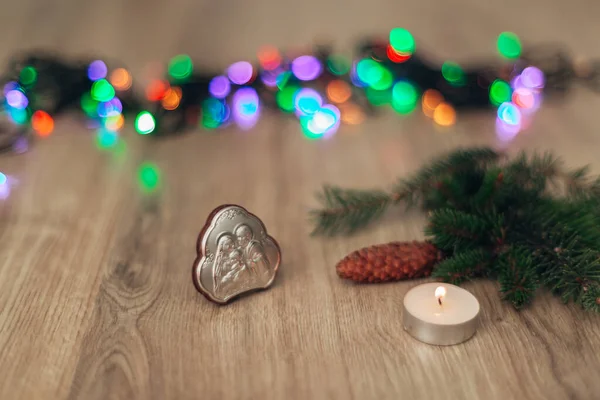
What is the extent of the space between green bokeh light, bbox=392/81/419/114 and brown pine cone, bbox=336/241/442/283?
630 millimetres

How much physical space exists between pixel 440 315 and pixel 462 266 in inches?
4.1

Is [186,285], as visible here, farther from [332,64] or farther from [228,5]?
[228,5]

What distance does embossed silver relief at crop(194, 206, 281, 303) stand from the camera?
84 centimetres

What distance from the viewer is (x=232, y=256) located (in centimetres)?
85

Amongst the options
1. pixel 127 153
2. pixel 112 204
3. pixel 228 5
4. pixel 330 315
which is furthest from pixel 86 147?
pixel 228 5

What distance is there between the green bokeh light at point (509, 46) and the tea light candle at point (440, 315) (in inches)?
40.7

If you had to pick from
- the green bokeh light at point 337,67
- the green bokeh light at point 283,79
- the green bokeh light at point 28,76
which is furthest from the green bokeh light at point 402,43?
the green bokeh light at point 28,76

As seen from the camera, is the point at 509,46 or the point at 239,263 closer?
the point at 239,263

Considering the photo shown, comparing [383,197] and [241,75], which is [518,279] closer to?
[383,197]

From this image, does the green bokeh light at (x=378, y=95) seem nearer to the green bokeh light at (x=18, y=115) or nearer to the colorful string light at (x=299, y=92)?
the colorful string light at (x=299, y=92)

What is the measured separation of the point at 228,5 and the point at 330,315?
5.27ft

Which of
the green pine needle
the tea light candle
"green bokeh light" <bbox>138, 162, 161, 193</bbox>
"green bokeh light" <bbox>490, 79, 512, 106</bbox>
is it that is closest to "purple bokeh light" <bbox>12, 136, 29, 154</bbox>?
"green bokeh light" <bbox>138, 162, 161, 193</bbox>

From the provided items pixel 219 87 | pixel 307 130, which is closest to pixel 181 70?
pixel 219 87

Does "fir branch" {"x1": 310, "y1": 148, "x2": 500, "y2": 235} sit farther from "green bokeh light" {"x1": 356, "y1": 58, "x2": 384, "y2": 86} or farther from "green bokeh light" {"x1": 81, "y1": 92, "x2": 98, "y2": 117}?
"green bokeh light" {"x1": 81, "y1": 92, "x2": 98, "y2": 117}
